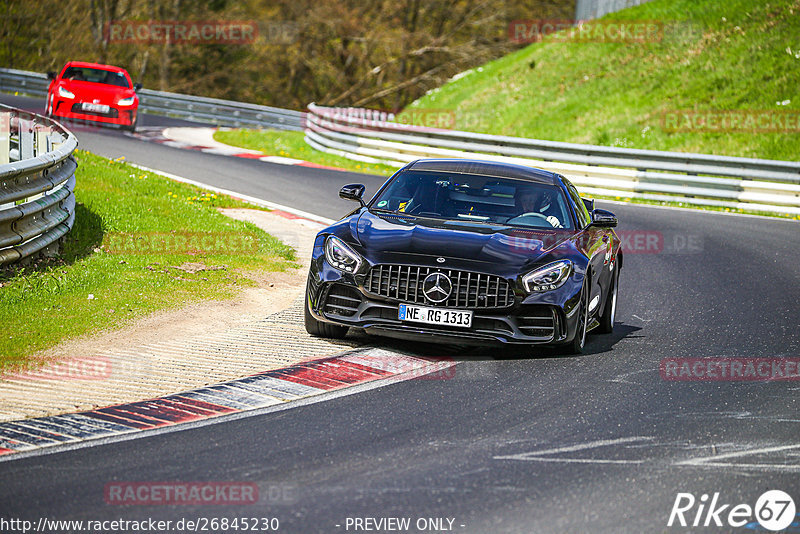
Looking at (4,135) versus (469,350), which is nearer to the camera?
(469,350)

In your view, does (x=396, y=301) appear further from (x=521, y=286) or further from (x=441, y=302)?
(x=521, y=286)

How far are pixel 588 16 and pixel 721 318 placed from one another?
29.9 metres

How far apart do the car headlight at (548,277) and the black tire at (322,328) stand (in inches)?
60.4

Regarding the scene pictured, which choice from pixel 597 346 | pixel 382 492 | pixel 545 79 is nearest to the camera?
pixel 382 492

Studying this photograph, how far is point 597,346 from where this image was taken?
29.2 ft

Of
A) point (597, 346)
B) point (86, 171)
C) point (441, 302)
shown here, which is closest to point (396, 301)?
point (441, 302)

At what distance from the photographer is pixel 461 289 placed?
7852 mm

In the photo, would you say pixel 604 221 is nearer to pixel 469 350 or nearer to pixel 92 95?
pixel 469 350

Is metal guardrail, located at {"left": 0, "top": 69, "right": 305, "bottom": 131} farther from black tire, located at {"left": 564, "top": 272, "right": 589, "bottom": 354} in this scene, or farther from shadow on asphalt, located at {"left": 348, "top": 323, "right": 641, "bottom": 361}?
black tire, located at {"left": 564, "top": 272, "right": 589, "bottom": 354}

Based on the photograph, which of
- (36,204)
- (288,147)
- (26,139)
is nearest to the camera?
(36,204)

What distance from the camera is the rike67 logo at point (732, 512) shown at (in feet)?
15.9

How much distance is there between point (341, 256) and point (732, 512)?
400 centimetres

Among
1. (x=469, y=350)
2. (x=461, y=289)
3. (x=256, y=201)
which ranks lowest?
(x=256, y=201)
